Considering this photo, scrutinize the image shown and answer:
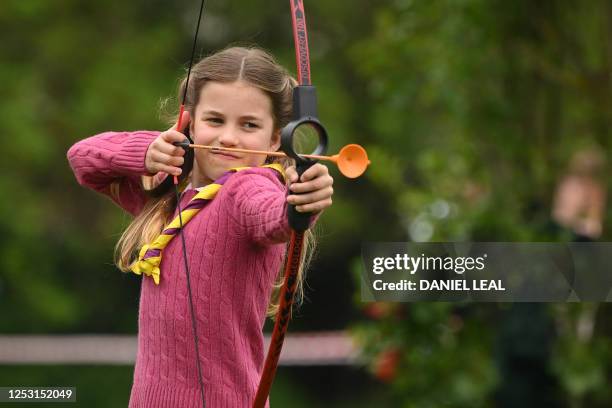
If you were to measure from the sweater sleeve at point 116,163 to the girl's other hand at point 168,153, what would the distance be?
8cm

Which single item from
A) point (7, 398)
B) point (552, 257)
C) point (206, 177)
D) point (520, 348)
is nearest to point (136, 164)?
point (206, 177)

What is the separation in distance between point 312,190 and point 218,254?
47 cm

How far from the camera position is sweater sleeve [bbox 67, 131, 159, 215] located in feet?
9.31

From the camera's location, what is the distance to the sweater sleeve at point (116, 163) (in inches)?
112

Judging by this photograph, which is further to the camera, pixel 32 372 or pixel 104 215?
pixel 104 215

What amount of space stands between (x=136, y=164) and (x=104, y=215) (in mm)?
12196

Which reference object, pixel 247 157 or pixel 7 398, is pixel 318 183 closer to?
pixel 247 157

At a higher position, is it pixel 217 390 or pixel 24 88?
pixel 24 88

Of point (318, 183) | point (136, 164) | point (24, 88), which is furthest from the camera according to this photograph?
point (24, 88)

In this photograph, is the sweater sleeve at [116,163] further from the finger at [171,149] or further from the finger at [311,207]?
the finger at [311,207]

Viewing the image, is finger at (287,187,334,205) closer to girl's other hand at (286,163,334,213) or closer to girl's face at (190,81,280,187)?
girl's other hand at (286,163,334,213)

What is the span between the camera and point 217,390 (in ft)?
8.64

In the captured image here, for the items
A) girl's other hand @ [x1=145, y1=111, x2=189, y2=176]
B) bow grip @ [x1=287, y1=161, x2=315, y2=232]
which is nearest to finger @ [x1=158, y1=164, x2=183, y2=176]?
girl's other hand @ [x1=145, y1=111, x2=189, y2=176]

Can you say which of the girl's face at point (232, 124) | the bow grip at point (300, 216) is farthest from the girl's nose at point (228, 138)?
the bow grip at point (300, 216)
